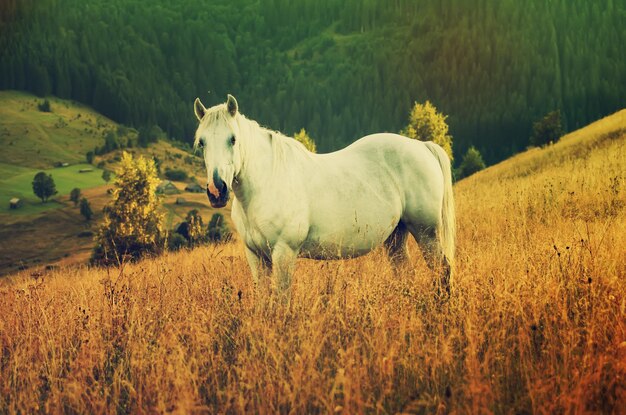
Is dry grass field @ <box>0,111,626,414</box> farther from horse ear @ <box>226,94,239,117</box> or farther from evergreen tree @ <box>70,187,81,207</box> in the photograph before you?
evergreen tree @ <box>70,187,81,207</box>

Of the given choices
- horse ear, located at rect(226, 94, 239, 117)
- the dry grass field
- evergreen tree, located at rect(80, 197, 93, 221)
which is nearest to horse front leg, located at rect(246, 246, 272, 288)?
the dry grass field

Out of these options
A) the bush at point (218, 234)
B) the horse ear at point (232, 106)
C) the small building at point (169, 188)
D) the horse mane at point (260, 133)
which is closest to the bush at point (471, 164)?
the bush at point (218, 234)

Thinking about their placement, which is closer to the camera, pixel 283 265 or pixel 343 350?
pixel 343 350

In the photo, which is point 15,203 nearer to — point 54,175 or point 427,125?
point 54,175

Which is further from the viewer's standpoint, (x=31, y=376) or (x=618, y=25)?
(x=618, y=25)

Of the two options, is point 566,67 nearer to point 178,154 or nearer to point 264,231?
point 178,154

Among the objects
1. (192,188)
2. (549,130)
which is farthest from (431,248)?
(192,188)

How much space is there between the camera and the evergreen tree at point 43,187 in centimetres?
10943

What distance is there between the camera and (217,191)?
4.16 meters

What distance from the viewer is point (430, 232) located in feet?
20.1

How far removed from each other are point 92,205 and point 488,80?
438 feet

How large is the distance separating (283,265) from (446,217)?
2638 millimetres

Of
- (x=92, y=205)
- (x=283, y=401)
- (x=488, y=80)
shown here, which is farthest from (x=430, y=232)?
(x=488, y=80)

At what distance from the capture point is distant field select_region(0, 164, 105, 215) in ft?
352
